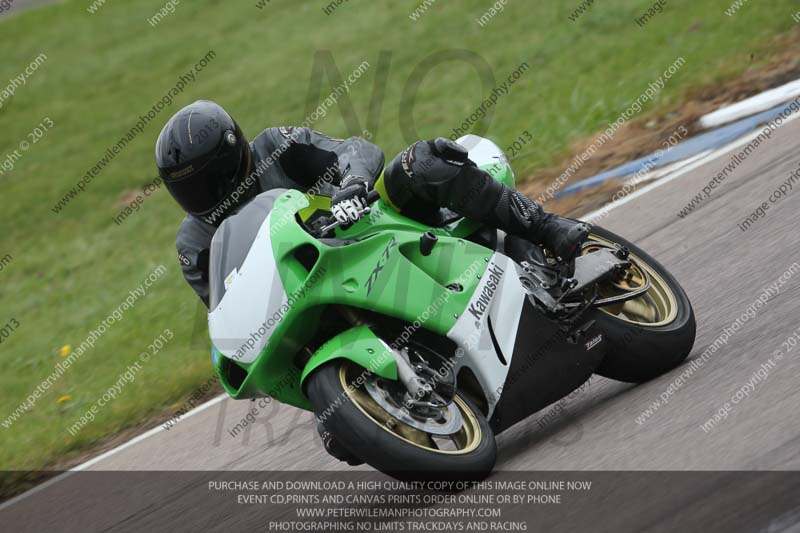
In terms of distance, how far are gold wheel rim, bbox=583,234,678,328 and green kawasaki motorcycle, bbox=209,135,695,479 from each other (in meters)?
0.15

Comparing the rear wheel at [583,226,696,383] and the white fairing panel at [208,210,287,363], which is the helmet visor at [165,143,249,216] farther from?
the rear wheel at [583,226,696,383]

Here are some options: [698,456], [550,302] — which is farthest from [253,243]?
[698,456]

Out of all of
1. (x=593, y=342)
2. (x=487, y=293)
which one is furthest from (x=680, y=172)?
(x=487, y=293)

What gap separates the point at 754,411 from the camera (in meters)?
4.30

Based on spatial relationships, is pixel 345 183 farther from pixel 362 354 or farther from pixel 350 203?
pixel 362 354

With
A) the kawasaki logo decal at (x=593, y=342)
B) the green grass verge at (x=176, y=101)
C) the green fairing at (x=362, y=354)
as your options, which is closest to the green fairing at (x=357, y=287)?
the green fairing at (x=362, y=354)

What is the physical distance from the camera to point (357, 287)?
4.29 meters

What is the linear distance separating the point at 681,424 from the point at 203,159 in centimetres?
226

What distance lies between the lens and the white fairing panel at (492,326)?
459 centimetres

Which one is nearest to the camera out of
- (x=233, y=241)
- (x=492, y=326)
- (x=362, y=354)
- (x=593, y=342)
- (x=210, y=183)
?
(x=362, y=354)

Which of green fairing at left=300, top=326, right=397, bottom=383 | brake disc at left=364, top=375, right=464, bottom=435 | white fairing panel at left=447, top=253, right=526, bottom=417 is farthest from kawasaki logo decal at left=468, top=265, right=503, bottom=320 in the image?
green fairing at left=300, top=326, right=397, bottom=383

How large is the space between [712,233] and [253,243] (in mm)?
3531

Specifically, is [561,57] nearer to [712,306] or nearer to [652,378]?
[712,306]

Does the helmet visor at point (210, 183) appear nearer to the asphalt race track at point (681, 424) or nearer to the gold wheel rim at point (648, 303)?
the asphalt race track at point (681, 424)
